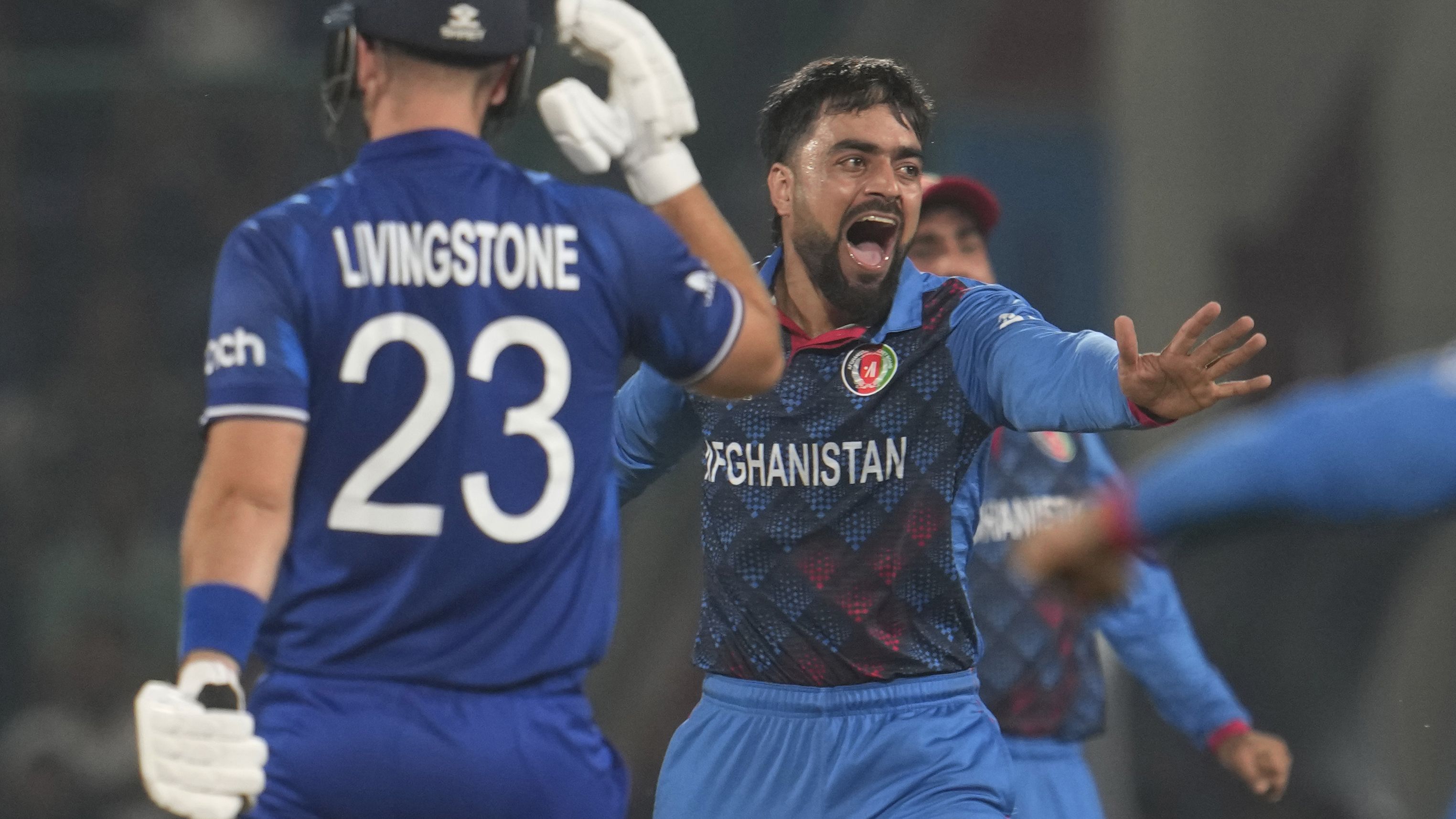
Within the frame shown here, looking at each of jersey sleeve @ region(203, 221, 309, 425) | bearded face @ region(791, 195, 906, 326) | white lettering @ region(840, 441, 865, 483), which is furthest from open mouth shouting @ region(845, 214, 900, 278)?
jersey sleeve @ region(203, 221, 309, 425)

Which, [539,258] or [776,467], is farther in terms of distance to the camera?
[776,467]

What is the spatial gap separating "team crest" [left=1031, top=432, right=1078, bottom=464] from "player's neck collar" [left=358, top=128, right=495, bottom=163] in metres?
2.33

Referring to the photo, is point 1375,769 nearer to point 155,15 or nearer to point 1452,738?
point 1452,738

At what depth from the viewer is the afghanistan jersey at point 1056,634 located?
4254mm

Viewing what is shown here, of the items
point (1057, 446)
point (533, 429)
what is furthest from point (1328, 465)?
point (1057, 446)

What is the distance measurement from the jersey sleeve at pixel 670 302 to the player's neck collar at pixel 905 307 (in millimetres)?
741

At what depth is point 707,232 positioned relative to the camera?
8.52 feet

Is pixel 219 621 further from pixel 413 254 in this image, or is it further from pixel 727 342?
pixel 727 342

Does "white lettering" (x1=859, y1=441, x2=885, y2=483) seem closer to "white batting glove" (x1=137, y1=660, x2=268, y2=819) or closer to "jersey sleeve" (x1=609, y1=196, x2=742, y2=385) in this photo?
"jersey sleeve" (x1=609, y1=196, x2=742, y2=385)

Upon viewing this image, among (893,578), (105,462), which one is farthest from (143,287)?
(893,578)

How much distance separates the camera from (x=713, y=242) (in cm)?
260

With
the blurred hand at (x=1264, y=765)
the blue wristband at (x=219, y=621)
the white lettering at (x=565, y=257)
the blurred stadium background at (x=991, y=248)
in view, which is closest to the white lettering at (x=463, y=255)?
the white lettering at (x=565, y=257)

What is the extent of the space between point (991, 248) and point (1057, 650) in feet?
9.14

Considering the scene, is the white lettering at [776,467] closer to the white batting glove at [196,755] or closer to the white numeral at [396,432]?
the white numeral at [396,432]
